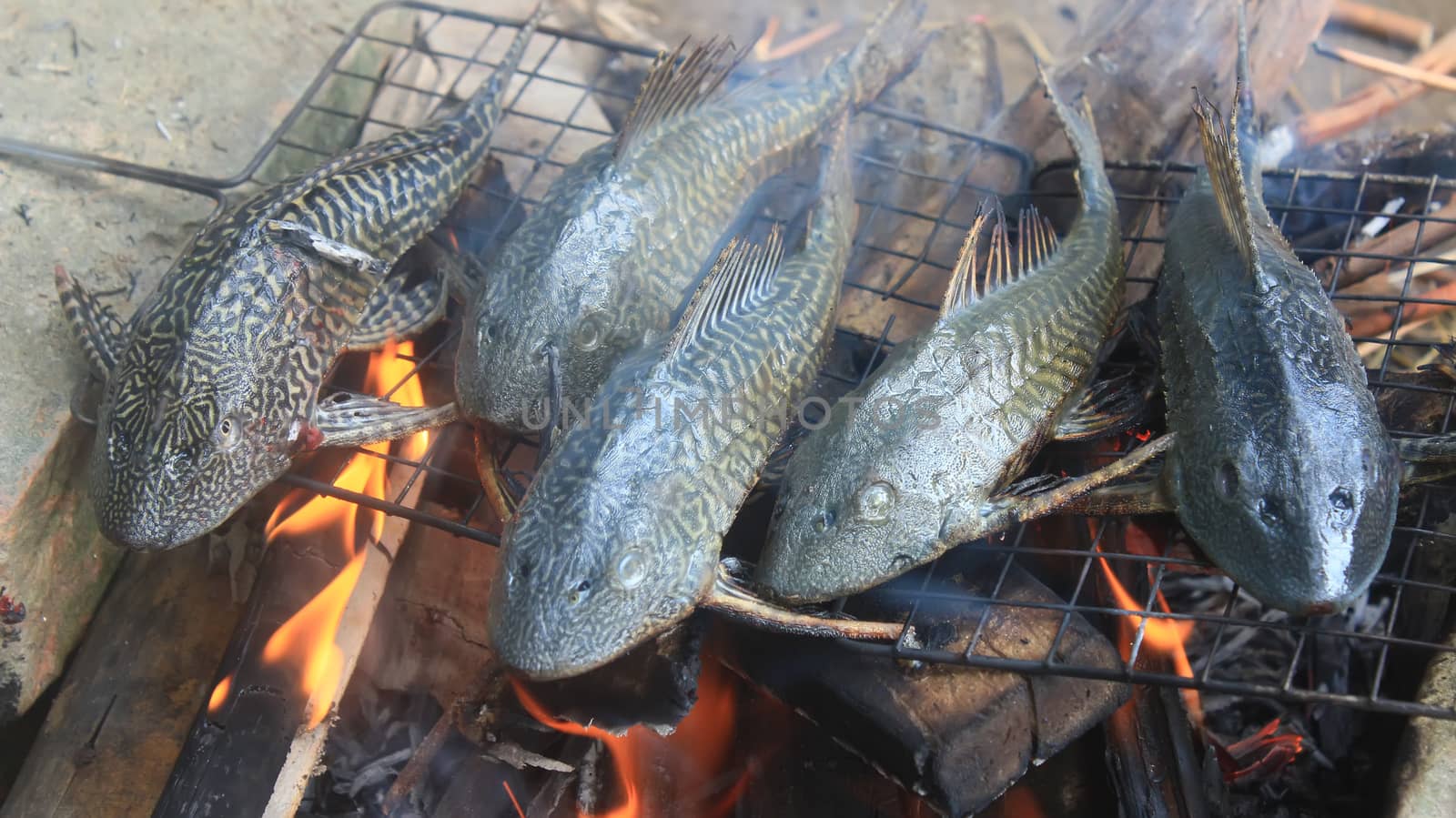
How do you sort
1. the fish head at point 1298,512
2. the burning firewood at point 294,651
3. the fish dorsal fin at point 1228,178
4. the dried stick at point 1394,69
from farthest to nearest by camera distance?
the dried stick at point 1394,69, the fish dorsal fin at point 1228,178, the burning firewood at point 294,651, the fish head at point 1298,512

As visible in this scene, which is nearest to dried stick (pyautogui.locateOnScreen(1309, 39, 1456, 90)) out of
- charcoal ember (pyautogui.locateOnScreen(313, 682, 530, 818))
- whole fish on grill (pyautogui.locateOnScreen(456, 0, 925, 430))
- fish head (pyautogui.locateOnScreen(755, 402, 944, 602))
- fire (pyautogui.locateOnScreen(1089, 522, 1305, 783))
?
whole fish on grill (pyautogui.locateOnScreen(456, 0, 925, 430))

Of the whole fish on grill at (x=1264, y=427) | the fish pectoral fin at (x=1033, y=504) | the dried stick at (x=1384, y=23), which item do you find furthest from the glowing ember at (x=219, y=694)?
the dried stick at (x=1384, y=23)

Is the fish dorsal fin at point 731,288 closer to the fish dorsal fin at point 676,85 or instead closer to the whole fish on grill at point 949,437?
the whole fish on grill at point 949,437

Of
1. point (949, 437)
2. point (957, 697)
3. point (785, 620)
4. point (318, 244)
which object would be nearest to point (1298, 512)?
point (949, 437)

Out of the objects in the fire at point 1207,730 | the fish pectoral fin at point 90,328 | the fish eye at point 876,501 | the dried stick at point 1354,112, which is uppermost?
the dried stick at point 1354,112

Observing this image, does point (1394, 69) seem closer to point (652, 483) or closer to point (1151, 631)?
point (1151, 631)

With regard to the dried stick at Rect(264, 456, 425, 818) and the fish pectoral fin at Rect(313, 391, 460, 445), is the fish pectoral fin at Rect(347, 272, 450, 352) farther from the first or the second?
the dried stick at Rect(264, 456, 425, 818)

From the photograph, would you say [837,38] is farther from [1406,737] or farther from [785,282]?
[1406,737]
